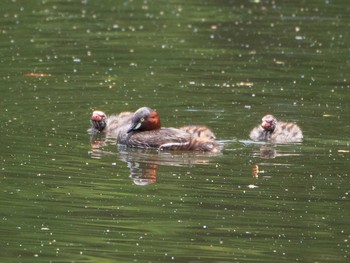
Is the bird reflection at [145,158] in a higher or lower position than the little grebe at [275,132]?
lower

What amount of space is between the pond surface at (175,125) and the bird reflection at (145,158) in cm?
2

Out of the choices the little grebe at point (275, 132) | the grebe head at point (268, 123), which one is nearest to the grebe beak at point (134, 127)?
the little grebe at point (275, 132)

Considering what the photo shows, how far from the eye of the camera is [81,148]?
13344 mm

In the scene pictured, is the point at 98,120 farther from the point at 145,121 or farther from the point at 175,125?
the point at 175,125

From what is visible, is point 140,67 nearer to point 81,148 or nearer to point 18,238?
point 81,148

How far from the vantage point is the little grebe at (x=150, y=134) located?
13.6 metres

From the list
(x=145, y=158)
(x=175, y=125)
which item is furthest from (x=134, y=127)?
(x=145, y=158)

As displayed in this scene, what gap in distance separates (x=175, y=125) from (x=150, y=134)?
2.72ft

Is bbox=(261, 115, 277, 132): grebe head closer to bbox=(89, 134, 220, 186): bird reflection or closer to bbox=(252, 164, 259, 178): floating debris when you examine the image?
bbox=(89, 134, 220, 186): bird reflection

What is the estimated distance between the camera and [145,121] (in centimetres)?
1412

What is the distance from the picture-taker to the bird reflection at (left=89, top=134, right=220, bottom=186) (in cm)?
1229

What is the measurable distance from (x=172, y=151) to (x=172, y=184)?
1994 mm

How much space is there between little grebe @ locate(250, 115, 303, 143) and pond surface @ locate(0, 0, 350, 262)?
13cm

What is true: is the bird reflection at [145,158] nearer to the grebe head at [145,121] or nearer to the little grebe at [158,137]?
the little grebe at [158,137]
